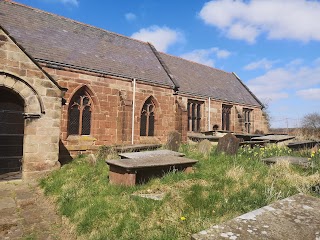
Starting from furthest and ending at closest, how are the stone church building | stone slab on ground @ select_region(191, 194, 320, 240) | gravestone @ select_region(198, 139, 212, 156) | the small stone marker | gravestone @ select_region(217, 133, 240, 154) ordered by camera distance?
1. gravestone @ select_region(198, 139, 212, 156)
2. gravestone @ select_region(217, 133, 240, 154)
3. the stone church building
4. the small stone marker
5. stone slab on ground @ select_region(191, 194, 320, 240)

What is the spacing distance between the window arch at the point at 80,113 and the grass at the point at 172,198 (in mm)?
5019

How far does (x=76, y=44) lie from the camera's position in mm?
14477

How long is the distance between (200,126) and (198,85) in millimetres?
3431

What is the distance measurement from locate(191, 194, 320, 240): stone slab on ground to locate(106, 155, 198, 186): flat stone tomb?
13.4 ft

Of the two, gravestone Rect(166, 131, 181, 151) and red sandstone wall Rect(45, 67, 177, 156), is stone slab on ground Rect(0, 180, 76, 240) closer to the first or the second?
red sandstone wall Rect(45, 67, 177, 156)

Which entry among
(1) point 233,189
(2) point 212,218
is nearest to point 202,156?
(1) point 233,189

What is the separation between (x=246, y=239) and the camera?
2172 mm

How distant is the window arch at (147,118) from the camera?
15.9m

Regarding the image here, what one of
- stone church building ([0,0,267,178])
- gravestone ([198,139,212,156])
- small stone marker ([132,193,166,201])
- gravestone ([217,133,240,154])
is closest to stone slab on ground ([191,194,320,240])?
small stone marker ([132,193,166,201])

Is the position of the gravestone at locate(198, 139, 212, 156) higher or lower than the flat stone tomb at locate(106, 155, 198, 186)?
higher

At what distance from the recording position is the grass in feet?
14.2

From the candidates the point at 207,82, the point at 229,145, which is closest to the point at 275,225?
the point at 229,145

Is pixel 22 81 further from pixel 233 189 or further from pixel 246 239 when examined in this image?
pixel 246 239

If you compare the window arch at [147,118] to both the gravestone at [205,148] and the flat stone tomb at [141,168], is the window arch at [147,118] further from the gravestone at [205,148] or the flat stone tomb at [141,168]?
the flat stone tomb at [141,168]
